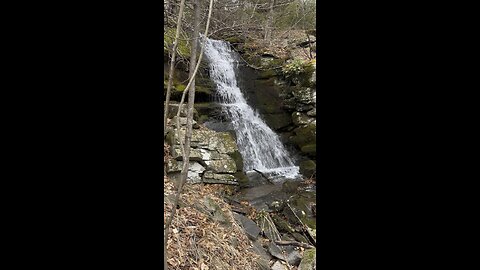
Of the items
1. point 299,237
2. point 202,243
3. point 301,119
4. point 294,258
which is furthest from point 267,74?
point 202,243

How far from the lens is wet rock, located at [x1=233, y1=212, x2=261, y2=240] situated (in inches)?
202

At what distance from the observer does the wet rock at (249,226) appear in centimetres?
512

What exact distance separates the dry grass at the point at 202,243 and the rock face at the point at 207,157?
A: 110 cm

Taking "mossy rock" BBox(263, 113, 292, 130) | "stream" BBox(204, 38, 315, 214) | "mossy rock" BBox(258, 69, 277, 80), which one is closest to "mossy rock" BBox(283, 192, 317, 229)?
"stream" BBox(204, 38, 315, 214)

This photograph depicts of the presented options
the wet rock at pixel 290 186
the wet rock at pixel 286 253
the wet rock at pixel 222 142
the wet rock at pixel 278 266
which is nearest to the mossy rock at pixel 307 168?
the wet rock at pixel 290 186

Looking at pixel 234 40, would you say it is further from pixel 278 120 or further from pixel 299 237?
pixel 299 237

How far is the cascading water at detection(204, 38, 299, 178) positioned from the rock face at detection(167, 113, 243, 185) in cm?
74

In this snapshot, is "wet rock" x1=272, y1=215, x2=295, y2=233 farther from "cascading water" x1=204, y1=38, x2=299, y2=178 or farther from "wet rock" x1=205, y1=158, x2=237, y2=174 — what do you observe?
"cascading water" x1=204, y1=38, x2=299, y2=178

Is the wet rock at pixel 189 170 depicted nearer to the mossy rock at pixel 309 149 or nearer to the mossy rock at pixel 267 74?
the mossy rock at pixel 309 149

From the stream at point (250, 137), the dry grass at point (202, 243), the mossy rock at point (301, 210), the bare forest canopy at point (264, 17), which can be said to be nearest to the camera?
the dry grass at point (202, 243)
